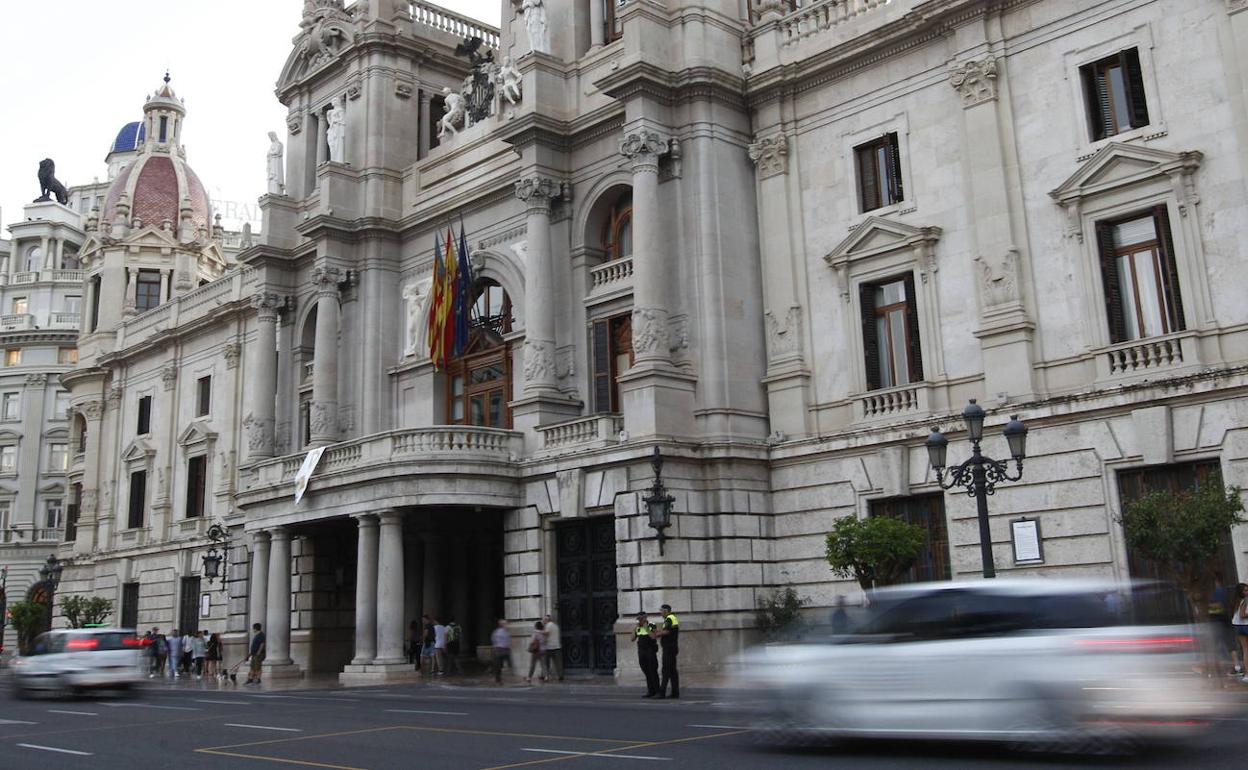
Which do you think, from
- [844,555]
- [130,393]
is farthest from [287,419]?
[844,555]

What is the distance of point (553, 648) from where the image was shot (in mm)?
28547

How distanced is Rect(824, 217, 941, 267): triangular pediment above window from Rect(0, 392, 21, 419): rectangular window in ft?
217

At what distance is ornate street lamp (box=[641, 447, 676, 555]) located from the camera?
2667 centimetres

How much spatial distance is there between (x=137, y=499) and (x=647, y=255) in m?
35.3

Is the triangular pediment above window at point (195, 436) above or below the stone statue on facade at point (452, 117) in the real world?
below

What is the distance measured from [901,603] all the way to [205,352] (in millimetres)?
45244

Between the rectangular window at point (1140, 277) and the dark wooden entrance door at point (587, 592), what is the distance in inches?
491

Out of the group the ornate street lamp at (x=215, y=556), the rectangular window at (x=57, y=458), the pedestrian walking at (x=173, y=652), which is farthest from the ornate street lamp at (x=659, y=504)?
the rectangular window at (x=57, y=458)

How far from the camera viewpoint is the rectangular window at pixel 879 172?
95.0 feet

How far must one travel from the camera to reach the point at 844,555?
2394 cm

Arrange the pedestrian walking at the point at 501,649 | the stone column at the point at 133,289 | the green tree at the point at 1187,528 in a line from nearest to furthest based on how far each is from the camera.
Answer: the green tree at the point at 1187,528 < the pedestrian walking at the point at 501,649 < the stone column at the point at 133,289

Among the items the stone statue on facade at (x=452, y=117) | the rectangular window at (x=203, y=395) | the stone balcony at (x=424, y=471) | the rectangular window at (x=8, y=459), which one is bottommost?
the stone balcony at (x=424, y=471)

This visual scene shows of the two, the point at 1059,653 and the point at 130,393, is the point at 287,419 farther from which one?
the point at 1059,653

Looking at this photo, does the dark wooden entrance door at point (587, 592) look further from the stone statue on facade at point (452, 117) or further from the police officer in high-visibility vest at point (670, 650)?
the stone statue on facade at point (452, 117)
